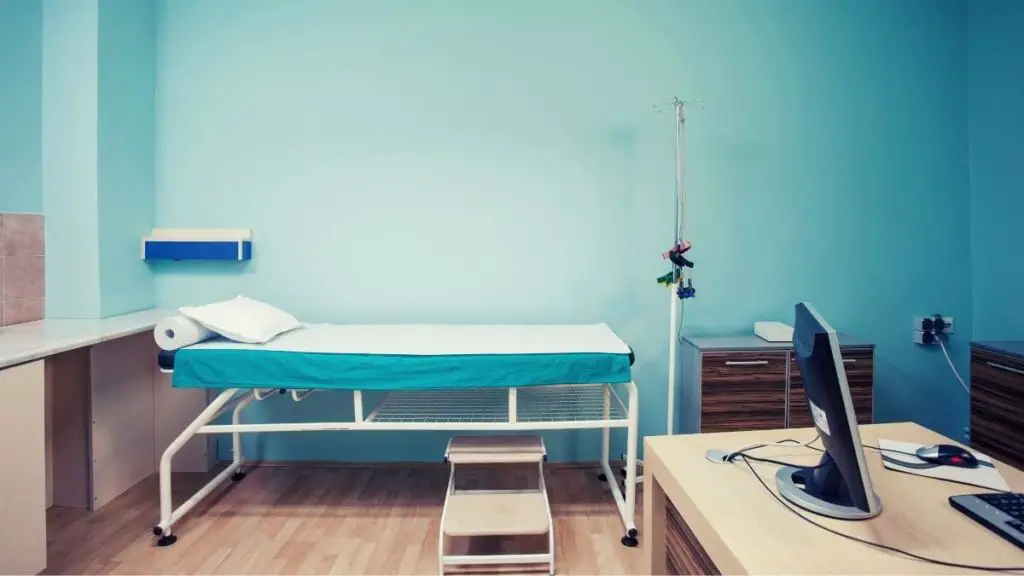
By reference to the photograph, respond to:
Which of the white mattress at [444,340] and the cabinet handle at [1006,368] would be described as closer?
the white mattress at [444,340]

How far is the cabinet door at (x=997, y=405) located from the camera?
252cm

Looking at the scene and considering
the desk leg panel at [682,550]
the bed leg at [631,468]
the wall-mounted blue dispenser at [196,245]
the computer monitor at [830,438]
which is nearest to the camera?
the computer monitor at [830,438]

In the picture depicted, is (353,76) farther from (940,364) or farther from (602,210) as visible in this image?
(940,364)

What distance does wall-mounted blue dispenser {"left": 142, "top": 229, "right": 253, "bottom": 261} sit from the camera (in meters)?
2.93

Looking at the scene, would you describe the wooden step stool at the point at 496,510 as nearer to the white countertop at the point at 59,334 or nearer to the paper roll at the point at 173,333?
the paper roll at the point at 173,333

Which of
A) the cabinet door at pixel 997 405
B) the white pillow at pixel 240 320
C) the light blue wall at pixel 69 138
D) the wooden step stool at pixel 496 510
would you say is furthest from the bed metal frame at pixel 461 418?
the cabinet door at pixel 997 405

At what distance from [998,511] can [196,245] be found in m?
3.25

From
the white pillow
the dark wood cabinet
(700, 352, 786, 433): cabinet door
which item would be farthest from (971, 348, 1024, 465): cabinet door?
the white pillow

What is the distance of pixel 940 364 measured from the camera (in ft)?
10.6

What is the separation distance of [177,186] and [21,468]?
5.43 feet

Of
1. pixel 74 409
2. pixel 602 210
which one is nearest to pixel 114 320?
pixel 74 409

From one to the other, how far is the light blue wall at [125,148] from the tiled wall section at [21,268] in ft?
0.85

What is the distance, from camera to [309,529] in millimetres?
2396

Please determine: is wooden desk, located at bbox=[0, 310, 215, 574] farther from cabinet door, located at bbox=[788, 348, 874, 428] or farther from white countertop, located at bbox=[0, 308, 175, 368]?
cabinet door, located at bbox=[788, 348, 874, 428]
